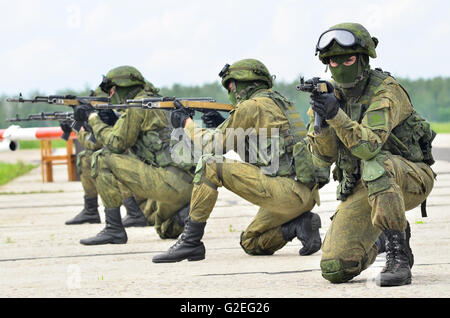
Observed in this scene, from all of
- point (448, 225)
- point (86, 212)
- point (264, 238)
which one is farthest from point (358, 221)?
point (86, 212)

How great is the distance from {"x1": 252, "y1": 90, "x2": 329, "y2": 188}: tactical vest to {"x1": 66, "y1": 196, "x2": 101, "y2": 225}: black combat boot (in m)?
4.21

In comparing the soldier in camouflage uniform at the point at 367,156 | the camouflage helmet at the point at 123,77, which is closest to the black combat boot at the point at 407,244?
the soldier in camouflage uniform at the point at 367,156

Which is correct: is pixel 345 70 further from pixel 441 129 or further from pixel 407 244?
pixel 441 129

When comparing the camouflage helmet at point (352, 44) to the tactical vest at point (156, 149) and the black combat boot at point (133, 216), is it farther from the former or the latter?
the black combat boot at point (133, 216)

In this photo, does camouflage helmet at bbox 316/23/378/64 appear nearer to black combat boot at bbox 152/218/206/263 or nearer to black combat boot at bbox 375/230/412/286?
black combat boot at bbox 375/230/412/286

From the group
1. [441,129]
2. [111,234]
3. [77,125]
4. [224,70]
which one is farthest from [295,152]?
[441,129]

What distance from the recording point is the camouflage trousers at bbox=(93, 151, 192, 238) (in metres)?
9.23

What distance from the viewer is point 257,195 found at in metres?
7.46

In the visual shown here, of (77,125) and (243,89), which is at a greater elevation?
(243,89)

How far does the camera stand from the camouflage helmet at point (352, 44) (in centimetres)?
607

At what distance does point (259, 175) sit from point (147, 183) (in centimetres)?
203

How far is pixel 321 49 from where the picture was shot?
6.12 meters
